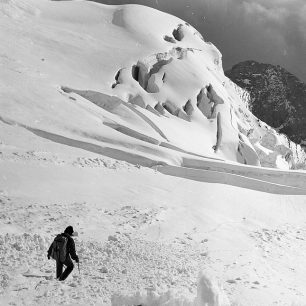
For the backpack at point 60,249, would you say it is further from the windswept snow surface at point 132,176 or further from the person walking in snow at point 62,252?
the windswept snow surface at point 132,176

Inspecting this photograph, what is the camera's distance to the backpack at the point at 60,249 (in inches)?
366

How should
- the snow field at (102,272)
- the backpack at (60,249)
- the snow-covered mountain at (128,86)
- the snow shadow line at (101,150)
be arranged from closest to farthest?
the snow field at (102,272) → the backpack at (60,249) → the snow shadow line at (101,150) → the snow-covered mountain at (128,86)

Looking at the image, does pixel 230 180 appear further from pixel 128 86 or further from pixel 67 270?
pixel 128 86

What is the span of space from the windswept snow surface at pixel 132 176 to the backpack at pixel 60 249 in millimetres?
545

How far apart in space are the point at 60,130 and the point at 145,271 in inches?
671

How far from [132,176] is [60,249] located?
12.8 meters

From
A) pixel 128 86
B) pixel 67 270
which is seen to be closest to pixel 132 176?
pixel 67 270

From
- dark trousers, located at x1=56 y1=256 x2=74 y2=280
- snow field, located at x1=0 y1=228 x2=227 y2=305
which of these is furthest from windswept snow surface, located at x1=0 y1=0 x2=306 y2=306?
dark trousers, located at x1=56 y1=256 x2=74 y2=280

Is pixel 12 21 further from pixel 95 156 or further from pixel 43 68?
pixel 95 156

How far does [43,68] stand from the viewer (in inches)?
1487

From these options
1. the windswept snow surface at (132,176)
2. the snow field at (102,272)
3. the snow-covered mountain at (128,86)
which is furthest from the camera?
the snow-covered mountain at (128,86)

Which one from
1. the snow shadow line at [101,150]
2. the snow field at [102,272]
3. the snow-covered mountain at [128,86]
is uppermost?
the snow field at [102,272]

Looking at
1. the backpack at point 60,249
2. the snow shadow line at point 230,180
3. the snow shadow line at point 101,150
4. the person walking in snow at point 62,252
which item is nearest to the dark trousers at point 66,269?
the person walking in snow at point 62,252

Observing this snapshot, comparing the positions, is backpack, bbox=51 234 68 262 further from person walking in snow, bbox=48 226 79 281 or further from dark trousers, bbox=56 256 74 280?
dark trousers, bbox=56 256 74 280
